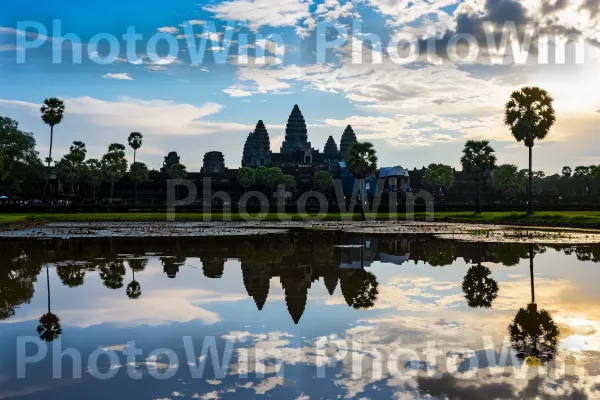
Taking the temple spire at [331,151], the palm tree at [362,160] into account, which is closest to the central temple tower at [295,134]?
the temple spire at [331,151]

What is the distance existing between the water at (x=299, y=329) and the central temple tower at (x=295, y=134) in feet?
509

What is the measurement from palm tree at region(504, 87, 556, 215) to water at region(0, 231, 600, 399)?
4516cm

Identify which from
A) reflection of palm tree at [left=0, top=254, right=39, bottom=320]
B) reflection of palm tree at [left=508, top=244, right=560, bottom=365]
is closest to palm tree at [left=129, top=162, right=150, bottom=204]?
reflection of palm tree at [left=0, top=254, right=39, bottom=320]

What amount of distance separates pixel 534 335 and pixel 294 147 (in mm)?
166657

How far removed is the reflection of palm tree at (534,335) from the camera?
10.0 metres

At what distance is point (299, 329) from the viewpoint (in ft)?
39.5

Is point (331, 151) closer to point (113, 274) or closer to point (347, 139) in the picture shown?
point (347, 139)

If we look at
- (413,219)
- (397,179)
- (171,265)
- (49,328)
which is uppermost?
(397,179)

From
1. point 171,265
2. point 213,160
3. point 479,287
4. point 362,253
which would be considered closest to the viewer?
point 479,287

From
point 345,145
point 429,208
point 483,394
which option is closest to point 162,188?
point 429,208

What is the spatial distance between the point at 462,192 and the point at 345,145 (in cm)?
5698

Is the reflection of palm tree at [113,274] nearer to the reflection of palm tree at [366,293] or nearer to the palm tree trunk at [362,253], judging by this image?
the reflection of palm tree at [366,293]

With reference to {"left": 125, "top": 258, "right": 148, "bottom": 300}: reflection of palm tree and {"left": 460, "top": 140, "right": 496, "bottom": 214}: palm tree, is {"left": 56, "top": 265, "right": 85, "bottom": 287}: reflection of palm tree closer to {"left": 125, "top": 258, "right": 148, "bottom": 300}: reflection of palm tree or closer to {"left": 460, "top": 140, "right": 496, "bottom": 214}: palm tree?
{"left": 125, "top": 258, "right": 148, "bottom": 300}: reflection of palm tree

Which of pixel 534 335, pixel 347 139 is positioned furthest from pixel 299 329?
pixel 347 139
